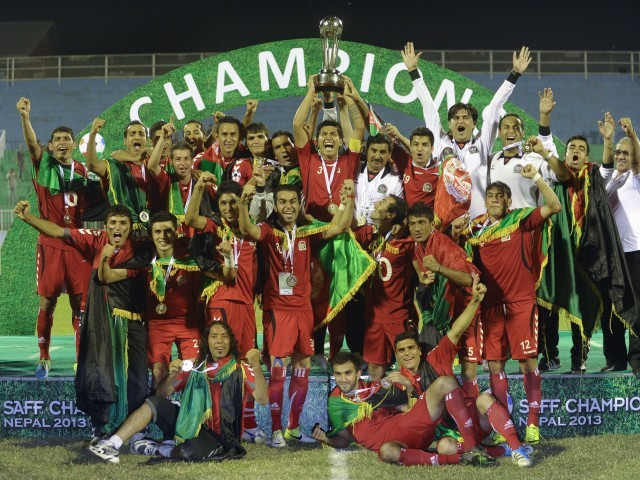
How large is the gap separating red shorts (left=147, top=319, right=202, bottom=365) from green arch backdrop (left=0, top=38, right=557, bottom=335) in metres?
2.93

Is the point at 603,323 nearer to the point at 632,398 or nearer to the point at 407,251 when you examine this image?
the point at 632,398

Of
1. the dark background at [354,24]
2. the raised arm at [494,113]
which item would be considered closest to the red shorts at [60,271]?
the raised arm at [494,113]

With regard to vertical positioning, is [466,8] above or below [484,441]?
above

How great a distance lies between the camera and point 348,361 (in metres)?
5.60

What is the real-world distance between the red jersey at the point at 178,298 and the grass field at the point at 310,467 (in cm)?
77

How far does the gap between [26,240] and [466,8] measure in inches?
471

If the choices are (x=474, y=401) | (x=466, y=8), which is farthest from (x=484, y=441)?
(x=466, y=8)

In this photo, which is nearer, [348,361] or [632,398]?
[348,361]

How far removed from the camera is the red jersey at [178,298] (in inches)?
230

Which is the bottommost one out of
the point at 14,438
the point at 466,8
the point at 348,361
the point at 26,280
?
the point at 14,438

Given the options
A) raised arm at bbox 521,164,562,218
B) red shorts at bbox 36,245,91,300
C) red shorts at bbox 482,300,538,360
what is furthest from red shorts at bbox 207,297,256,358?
raised arm at bbox 521,164,562,218

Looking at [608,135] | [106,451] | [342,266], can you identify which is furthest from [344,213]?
[106,451]

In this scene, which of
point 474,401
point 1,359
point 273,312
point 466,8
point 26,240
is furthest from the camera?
point 466,8

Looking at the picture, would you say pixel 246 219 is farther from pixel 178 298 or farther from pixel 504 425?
pixel 504 425
